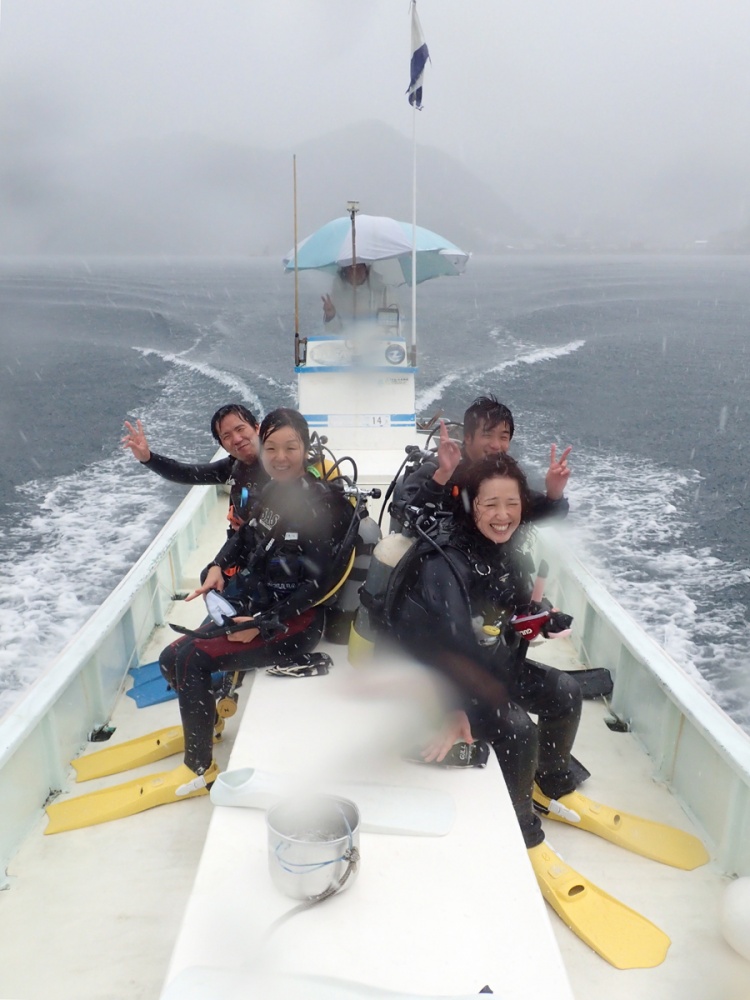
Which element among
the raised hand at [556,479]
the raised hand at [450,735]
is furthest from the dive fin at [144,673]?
the raised hand at [556,479]

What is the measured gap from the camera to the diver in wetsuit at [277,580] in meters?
2.63

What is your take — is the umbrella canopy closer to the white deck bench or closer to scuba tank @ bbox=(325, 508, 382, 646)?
scuba tank @ bbox=(325, 508, 382, 646)

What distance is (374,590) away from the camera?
8.47 ft

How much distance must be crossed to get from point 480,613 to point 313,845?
0.84 m

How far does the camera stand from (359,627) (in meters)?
2.74

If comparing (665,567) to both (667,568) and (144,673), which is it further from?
(144,673)

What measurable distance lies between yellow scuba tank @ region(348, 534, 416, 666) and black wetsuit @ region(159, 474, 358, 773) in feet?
0.57

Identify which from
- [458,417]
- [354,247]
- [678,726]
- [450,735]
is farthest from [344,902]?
[458,417]

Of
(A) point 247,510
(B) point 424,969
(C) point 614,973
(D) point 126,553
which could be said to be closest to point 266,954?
(B) point 424,969

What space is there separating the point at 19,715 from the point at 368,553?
150cm

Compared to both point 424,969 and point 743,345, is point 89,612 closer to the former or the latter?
point 424,969

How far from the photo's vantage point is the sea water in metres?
6.78

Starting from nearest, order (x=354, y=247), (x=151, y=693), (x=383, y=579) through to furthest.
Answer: (x=383, y=579) → (x=151, y=693) → (x=354, y=247)

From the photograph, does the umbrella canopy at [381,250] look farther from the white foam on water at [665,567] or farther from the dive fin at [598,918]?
the dive fin at [598,918]
